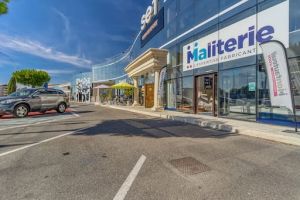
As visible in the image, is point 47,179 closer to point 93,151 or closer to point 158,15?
point 93,151

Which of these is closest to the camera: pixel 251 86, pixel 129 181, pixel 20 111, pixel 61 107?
pixel 129 181

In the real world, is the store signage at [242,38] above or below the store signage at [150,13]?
below

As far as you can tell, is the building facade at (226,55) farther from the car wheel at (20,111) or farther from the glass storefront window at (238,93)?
the car wheel at (20,111)

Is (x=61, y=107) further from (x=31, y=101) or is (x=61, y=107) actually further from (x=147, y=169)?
(x=147, y=169)

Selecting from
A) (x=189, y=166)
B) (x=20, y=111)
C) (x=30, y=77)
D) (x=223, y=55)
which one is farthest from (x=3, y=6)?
(x=30, y=77)

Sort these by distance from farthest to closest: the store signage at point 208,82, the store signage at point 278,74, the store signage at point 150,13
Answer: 1. the store signage at point 150,13
2. the store signage at point 208,82
3. the store signage at point 278,74

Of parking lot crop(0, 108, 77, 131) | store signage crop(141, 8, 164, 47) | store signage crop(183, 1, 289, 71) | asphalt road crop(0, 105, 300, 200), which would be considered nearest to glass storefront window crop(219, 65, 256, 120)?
store signage crop(183, 1, 289, 71)

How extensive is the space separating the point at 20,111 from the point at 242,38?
14.0 meters

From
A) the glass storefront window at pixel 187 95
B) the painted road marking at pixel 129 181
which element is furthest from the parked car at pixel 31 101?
the painted road marking at pixel 129 181

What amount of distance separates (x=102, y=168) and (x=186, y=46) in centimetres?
1279

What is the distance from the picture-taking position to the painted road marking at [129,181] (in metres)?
2.92

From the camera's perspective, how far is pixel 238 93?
10469mm

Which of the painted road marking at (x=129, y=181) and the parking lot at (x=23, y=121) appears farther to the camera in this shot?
the parking lot at (x=23, y=121)

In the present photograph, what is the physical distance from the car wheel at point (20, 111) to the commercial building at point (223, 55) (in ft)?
31.6
